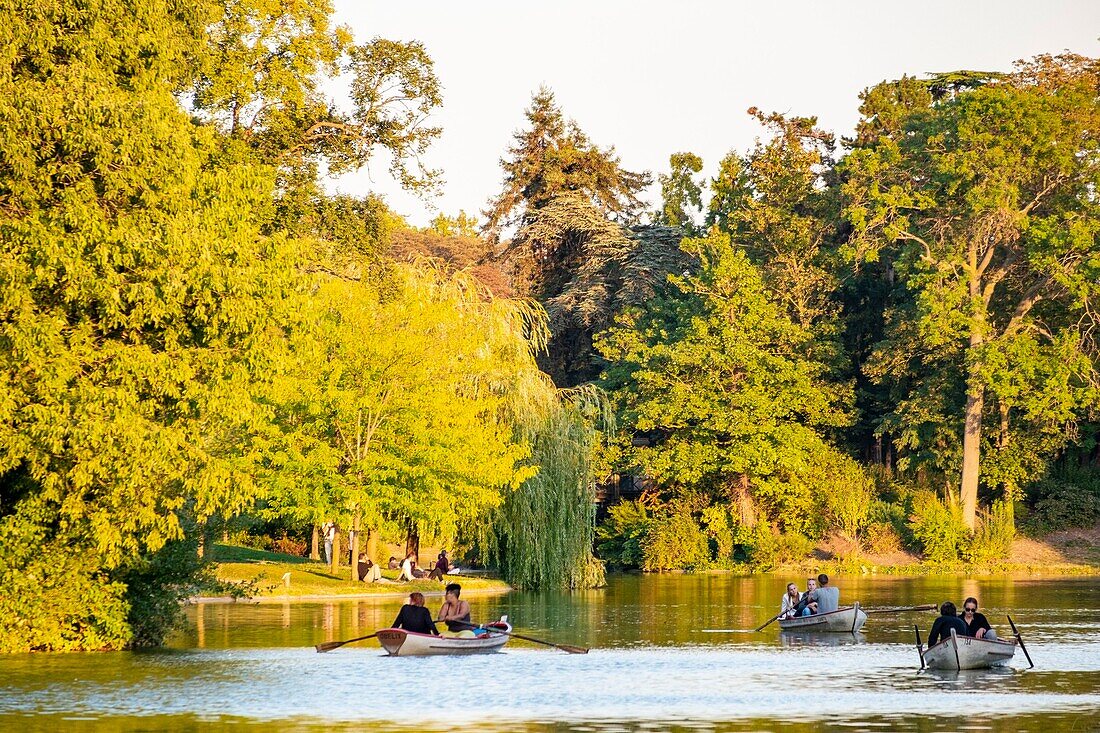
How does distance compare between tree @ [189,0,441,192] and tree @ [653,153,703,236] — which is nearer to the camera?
tree @ [189,0,441,192]

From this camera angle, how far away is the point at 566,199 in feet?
261

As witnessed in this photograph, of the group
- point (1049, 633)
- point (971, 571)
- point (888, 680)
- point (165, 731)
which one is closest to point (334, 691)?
point (165, 731)

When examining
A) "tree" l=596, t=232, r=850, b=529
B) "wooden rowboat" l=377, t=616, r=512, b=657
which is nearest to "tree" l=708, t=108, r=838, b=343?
Answer: "tree" l=596, t=232, r=850, b=529

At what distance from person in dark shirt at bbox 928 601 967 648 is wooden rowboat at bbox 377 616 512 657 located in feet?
28.5

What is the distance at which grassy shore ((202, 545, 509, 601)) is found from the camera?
150 feet

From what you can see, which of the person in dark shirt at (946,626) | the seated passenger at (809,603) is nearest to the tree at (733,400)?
the seated passenger at (809,603)

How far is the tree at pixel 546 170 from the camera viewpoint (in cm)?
8150

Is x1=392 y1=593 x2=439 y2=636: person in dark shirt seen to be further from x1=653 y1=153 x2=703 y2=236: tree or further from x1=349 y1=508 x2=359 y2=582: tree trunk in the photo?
x1=653 y1=153 x2=703 y2=236: tree

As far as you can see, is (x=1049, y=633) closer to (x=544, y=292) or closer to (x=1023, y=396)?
(x=1023, y=396)

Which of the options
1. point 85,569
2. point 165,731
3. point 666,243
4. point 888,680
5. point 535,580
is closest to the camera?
point 165,731

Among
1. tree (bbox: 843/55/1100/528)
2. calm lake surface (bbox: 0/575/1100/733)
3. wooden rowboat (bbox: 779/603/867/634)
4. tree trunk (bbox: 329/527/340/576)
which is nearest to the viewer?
calm lake surface (bbox: 0/575/1100/733)

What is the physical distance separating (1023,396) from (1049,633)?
32302 mm

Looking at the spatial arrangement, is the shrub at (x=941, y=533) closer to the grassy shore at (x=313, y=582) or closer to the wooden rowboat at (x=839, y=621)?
the grassy shore at (x=313, y=582)

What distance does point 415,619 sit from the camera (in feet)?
98.0
